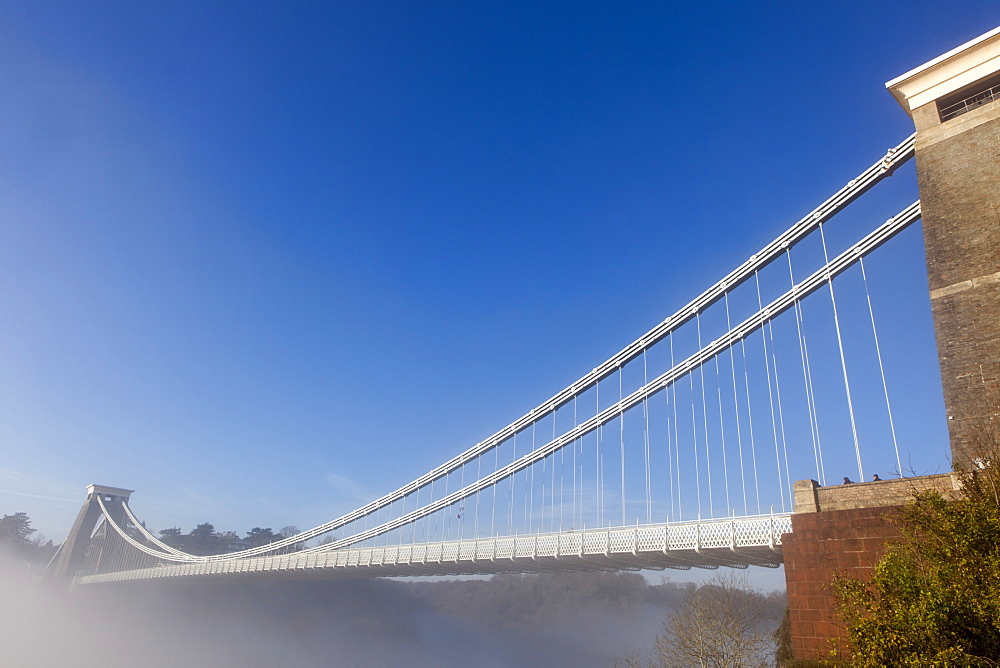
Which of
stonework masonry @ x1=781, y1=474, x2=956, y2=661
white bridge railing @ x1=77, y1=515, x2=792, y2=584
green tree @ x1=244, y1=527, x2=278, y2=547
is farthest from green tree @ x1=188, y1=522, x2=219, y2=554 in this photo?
stonework masonry @ x1=781, y1=474, x2=956, y2=661

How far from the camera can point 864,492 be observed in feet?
36.5

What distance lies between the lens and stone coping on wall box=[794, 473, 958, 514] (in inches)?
409

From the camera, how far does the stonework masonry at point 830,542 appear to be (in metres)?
10.4

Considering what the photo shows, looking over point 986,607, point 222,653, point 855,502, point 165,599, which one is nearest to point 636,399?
point 855,502

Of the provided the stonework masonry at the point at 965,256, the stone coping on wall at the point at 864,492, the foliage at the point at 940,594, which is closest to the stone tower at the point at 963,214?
the stonework masonry at the point at 965,256

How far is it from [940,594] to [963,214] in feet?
31.1

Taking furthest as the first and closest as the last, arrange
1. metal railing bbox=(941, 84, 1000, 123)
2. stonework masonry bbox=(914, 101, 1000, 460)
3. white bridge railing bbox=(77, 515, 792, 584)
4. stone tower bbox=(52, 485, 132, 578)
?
1. stone tower bbox=(52, 485, 132, 578)
2. white bridge railing bbox=(77, 515, 792, 584)
3. metal railing bbox=(941, 84, 1000, 123)
4. stonework masonry bbox=(914, 101, 1000, 460)

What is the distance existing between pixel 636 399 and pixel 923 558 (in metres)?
14.4

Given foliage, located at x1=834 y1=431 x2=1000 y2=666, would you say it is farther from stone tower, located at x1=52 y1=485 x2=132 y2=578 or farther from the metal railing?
stone tower, located at x1=52 y1=485 x2=132 y2=578

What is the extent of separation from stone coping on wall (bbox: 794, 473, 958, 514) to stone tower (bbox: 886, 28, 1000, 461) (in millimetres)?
1147

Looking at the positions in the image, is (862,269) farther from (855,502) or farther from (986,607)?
(986,607)

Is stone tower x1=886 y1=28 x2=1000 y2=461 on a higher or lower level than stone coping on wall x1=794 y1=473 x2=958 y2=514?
higher

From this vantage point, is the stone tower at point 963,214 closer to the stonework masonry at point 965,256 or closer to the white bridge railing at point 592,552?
the stonework masonry at point 965,256

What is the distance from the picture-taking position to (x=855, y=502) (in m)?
11.1
